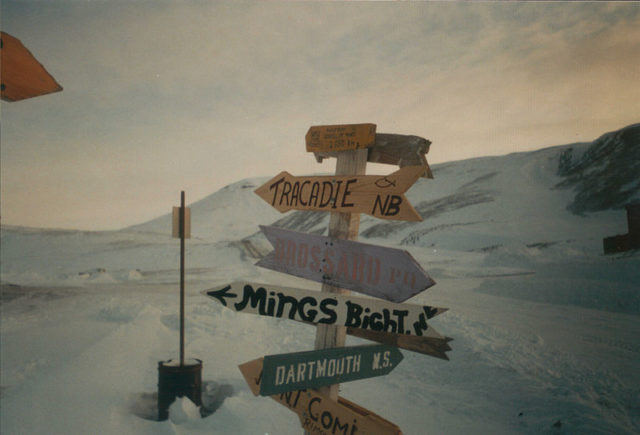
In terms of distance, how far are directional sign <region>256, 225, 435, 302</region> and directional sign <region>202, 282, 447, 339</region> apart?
9 centimetres

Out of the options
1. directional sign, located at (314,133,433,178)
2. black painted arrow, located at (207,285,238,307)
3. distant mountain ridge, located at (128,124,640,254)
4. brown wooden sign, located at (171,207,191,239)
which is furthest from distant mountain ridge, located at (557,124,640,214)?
black painted arrow, located at (207,285,238,307)

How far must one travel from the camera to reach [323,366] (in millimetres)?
2471

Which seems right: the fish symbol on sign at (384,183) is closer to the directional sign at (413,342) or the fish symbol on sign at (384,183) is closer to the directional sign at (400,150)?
the directional sign at (400,150)

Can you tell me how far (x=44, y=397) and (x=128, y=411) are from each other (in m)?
1.11

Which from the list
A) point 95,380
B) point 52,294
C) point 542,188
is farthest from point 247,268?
point 542,188

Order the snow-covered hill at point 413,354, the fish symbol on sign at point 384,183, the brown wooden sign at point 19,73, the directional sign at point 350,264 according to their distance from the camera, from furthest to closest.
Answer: the snow-covered hill at point 413,354 → the fish symbol on sign at point 384,183 → the directional sign at point 350,264 → the brown wooden sign at point 19,73

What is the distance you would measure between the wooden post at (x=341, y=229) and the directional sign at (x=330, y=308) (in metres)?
0.16

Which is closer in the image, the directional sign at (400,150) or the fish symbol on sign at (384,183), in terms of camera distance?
the fish symbol on sign at (384,183)

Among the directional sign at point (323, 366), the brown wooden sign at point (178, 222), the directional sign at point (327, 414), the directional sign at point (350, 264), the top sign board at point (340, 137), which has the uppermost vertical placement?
the top sign board at point (340, 137)

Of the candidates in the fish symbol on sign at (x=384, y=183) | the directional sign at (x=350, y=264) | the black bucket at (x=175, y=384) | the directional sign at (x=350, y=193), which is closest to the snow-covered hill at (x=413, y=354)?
the black bucket at (x=175, y=384)

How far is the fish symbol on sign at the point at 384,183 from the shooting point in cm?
244

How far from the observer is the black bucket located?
479cm

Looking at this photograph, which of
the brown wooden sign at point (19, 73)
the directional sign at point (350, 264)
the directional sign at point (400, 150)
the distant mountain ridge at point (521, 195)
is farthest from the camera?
the distant mountain ridge at point (521, 195)

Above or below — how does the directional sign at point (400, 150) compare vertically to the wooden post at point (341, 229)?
above
